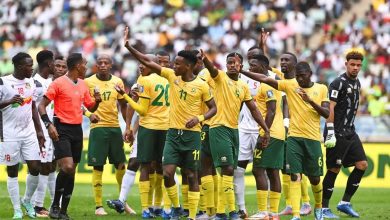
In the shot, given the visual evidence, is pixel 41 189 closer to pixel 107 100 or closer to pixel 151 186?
pixel 151 186

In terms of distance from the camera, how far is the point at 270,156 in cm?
1886

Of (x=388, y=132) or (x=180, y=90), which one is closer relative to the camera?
(x=180, y=90)

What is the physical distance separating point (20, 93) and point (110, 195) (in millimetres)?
6506

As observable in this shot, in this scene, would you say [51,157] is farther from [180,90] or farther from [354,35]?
[354,35]

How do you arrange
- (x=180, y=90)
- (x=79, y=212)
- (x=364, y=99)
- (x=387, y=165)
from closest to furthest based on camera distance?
(x=180, y=90) < (x=79, y=212) < (x=387, y=165) < (x=364, y=99)

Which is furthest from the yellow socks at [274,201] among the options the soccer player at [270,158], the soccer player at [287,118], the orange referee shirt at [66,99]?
the orange referee shirt at [66,99]

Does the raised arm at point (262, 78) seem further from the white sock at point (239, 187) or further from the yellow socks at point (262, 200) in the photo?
the white sock at point (239, 187)

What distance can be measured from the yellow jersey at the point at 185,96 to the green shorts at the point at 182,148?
0.38 feet

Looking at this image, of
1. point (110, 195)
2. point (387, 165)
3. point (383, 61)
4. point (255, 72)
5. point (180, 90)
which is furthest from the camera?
point (383, 61)

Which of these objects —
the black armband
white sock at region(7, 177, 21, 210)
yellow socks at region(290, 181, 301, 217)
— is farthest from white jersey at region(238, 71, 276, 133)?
white sock at region(7, 177, 21, 210)

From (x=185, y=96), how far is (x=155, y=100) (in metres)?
2.02

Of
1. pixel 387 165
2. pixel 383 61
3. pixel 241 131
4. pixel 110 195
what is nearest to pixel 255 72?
pixel 241 131

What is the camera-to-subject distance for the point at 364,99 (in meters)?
34.8

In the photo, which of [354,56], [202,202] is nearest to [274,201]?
[202,202]
